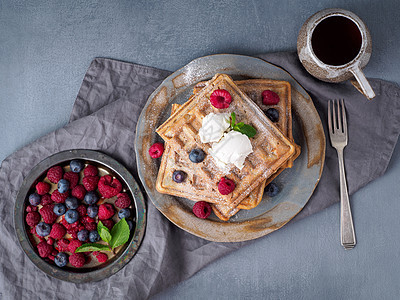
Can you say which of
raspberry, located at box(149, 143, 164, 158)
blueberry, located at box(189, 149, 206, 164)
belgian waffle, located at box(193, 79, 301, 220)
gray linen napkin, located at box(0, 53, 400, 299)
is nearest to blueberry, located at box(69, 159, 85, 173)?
gray linen napkin, located at box(0, 53, 400, 299)

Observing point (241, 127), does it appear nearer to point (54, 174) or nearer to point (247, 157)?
point (247, 157)

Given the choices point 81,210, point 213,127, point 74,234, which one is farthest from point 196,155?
point 74,234

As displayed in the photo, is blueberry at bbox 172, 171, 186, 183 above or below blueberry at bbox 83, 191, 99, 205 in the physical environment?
above

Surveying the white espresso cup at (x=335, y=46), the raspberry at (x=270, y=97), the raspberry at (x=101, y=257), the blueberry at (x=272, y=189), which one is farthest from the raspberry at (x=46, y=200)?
the white espresso cup at (x=335, y=46)

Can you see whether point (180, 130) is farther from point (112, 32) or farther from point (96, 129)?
point (112, 32)

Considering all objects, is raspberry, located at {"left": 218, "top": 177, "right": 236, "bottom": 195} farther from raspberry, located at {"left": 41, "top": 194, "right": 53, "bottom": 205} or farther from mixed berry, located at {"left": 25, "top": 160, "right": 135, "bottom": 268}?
raspberry, located at {"left": 41, "top": 194, "right": 53, "bottom": 205}
